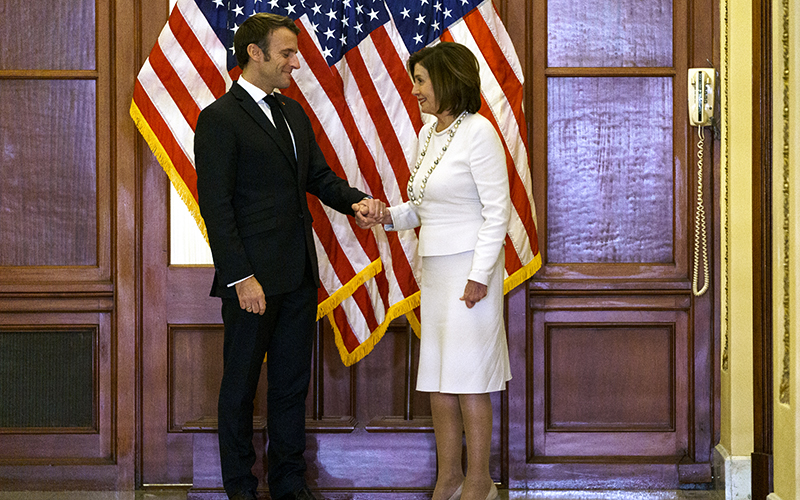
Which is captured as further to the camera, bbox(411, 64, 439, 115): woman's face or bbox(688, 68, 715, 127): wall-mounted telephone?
bbox(688, 68, 715, 127): wall-mounted telephone

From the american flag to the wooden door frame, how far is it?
0.91 metres

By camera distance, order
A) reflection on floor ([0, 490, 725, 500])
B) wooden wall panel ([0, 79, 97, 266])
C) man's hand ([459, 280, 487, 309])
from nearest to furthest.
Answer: man's hand ([459, 280, 487, 309]) < reflection on floor ([0, 490, 725, 500]) < wooden wall panel ([0, 79, 97, 266])

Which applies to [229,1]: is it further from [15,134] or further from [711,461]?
[711,461]

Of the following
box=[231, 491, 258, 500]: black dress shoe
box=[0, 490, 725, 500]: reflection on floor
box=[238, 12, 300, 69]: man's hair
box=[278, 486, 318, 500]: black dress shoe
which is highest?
box=[238, 12, 300, 69]: man's hair

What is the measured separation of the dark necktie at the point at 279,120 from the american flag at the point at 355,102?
296 millimetres

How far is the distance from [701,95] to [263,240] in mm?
2013

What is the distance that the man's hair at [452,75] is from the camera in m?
2.83

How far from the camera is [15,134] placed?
356 cm

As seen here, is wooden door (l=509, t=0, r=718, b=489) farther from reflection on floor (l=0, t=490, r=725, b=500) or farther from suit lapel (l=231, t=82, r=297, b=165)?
suit lapel (l=231, t=82, r=297, b=165)

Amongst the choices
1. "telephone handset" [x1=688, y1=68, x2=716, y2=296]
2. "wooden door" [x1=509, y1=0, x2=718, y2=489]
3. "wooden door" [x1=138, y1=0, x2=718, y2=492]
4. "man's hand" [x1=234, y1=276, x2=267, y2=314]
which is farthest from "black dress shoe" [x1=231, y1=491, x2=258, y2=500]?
"telephone handset" [x1=688, y1=68, x2=716, y2=296]

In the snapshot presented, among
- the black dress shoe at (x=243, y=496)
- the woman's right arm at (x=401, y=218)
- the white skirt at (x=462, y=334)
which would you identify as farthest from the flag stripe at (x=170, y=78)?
the black dress shoe at (x=243, y=496)

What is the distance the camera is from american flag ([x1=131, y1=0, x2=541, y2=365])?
3348 millimetres

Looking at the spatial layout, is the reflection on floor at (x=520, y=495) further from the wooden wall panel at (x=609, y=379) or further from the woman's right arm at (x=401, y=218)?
the woman's right arm at (x=401, y=218)

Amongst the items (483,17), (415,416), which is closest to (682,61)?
(483,17)
